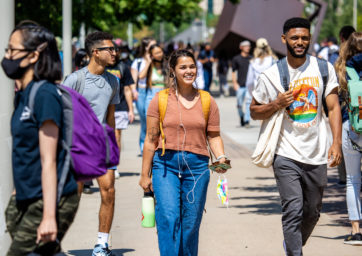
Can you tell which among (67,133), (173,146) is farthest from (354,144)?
(67,133)

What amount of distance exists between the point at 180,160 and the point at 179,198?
0.25 m

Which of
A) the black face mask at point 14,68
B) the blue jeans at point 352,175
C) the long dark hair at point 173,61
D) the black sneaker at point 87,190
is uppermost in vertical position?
the black face mask at point 14,68

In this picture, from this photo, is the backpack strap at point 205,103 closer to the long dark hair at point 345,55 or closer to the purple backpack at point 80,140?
the purple backpack at point 80,140

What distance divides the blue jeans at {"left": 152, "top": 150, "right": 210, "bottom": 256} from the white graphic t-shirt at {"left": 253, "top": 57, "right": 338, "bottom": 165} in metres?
0.70

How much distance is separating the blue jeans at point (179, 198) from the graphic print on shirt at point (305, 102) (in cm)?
78

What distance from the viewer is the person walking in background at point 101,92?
6.48m

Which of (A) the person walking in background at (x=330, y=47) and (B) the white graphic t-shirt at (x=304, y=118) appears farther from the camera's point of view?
(A) the person walking in background at (x=330, y=47)

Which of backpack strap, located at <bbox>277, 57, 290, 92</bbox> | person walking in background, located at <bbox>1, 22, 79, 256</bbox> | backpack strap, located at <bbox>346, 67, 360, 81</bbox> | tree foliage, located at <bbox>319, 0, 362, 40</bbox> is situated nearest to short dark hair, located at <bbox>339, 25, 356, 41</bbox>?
backpack strap, located at <bbox>346, 67, 360, 81</bbox>

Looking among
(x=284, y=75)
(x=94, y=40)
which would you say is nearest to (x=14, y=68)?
(x=284, y=75)

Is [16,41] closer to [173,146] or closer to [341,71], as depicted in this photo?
[173,146]

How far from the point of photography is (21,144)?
12.6ft

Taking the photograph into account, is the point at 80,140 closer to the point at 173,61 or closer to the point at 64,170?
the point at 64,170

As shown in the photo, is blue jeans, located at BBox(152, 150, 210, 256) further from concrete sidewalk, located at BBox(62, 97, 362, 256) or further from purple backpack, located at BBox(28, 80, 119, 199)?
concrete sidewalk, located at BBox(62, 97, 362, 256)

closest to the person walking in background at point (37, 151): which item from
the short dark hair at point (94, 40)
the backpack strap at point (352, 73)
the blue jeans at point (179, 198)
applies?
the blue jeans at point (179, 198)
